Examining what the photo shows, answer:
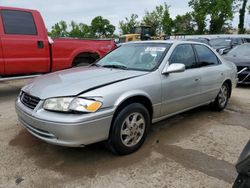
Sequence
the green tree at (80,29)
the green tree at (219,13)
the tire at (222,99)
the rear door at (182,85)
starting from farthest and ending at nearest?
1. the green tree at (80,29)
2. the green tree at (219,13)
3. the tire at (222,99)
4. the rear door at (182,85)

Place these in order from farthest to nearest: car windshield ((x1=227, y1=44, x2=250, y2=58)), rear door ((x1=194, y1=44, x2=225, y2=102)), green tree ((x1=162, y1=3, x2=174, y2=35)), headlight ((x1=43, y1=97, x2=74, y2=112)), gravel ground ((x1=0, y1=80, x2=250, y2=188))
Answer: green tree ((x1=162, y1=3, x2=174, y2=35)) < car windshield ((x1=227, y1=44, x2=250, y2=58)) < rear door ((x1=194, y1=44, x2=225, y2=102)) < headlight ((x1=43, y1=97, x2=74, y2=112)) < gravel ground ((x1=0, y1=80, x2=250, y2=188))

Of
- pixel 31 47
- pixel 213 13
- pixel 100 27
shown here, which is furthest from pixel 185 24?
pixel 31 47

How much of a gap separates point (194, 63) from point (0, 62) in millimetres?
4042

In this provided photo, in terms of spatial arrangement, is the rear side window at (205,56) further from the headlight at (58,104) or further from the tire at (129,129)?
the headlight at (58,104)

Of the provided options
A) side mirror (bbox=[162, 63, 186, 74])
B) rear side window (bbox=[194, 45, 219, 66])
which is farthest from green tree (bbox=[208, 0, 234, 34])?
side mirror (bbox=[162, 63, 186, 74])

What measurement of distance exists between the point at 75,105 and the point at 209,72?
9.22 ft

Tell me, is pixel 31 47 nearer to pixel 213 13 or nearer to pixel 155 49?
pixel 155 49

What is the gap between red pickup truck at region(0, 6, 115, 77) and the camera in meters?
6.05

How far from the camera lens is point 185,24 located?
37.8m

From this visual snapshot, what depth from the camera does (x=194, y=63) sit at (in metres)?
4.72

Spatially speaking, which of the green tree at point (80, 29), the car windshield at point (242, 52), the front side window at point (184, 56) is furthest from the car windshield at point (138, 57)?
the green tree at point (80, 29)

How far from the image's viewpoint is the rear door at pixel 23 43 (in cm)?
604

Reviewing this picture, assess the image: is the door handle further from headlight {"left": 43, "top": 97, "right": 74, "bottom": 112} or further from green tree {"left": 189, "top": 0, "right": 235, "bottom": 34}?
green tree {"left": 189, "top": 0, "right": 235, "bottom": 34}

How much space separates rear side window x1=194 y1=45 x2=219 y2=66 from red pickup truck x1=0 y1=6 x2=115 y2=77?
10.5ft
